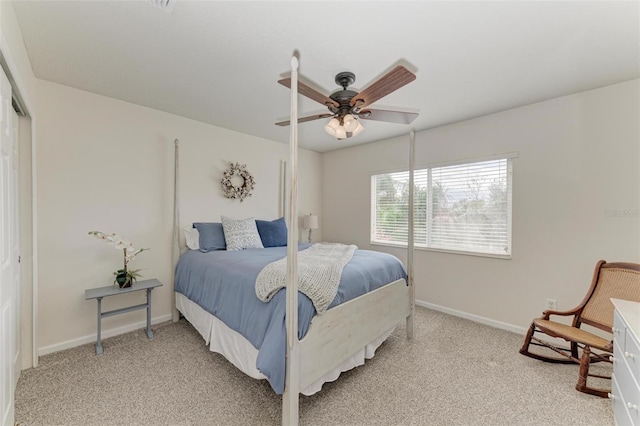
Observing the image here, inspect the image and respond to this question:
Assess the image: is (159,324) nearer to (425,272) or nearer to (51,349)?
(51,349)

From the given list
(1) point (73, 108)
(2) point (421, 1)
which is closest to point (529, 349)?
(2) point (421, 1)

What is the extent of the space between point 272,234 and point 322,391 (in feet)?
6.50

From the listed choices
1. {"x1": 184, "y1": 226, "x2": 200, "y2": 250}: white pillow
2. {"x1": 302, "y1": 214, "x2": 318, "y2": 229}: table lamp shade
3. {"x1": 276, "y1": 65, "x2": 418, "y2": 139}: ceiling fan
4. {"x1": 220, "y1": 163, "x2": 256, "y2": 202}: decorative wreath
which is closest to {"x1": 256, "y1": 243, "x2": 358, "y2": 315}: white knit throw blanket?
{"x1": 276, "y1": 65, "x2": 418, "y2": 139}: ceiling fan

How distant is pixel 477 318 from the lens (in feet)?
10.1

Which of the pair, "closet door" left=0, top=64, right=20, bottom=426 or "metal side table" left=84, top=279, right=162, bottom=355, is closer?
"closet door" left=0, top=64, right=20, bottom=426

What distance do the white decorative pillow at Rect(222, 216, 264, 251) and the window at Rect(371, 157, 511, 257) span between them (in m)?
1.97

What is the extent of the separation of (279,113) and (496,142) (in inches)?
97.8

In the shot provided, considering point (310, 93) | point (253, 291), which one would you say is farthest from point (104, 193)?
point (310, 93)

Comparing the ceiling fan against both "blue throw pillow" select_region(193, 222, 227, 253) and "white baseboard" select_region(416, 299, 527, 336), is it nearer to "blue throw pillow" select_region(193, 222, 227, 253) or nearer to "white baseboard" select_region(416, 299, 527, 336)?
"blue throw pillow" select_region(193, 222, 227, 253)

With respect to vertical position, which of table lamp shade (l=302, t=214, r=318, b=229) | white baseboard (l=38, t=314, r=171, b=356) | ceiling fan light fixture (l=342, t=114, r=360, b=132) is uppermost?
ceiling fan light fixture (l=342, t=114, r=360, b=132)

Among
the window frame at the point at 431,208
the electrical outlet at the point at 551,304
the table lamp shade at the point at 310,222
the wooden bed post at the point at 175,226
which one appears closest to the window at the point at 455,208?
the window frame at the point at 431,208

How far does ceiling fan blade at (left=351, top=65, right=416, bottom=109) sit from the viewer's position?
1477mm

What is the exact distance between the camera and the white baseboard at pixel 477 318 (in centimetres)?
281

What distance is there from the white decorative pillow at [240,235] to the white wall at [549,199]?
2.22 metres
